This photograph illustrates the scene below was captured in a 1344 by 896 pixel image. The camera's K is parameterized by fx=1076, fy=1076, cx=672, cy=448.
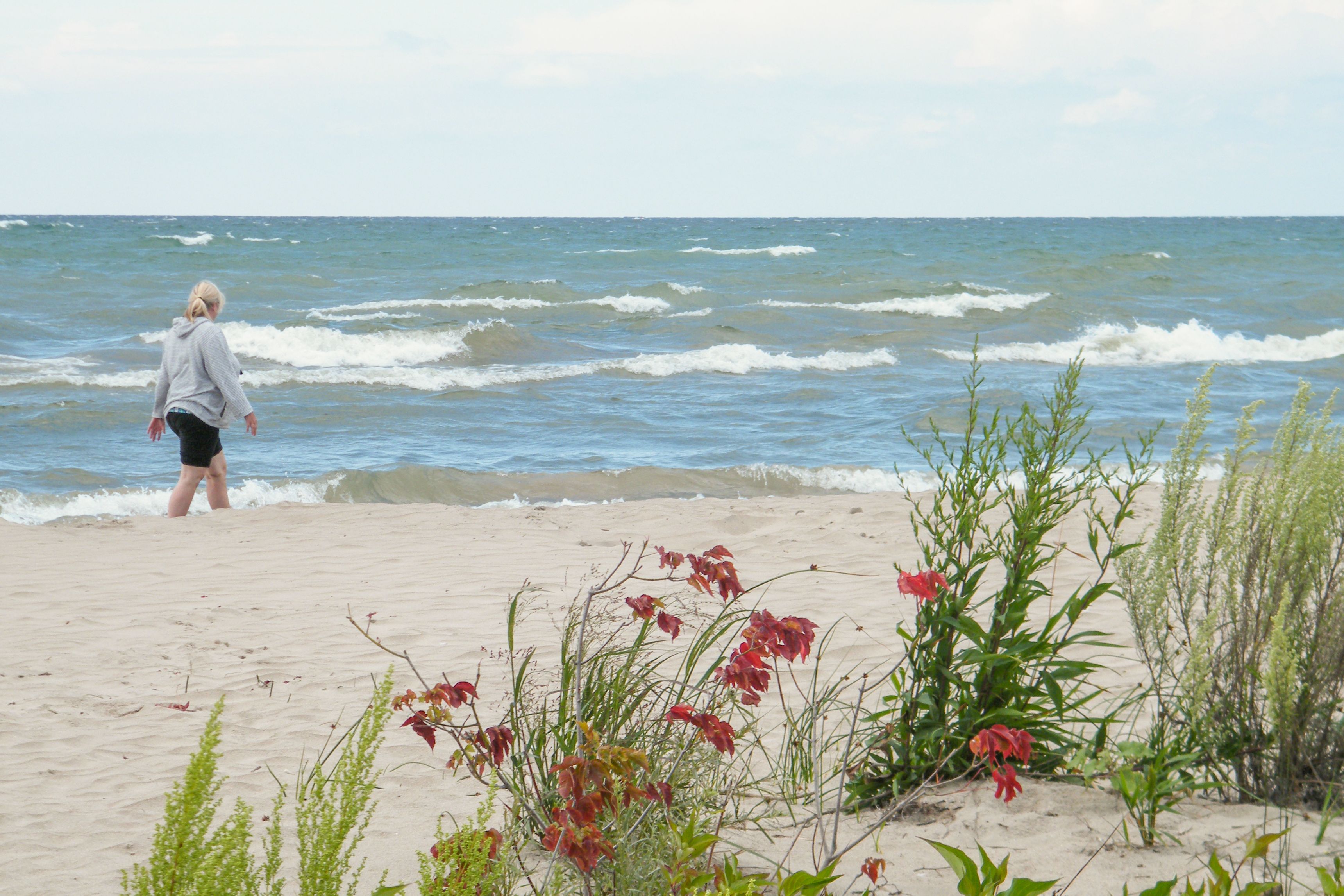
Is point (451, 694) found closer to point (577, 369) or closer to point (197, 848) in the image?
point (197, 848)

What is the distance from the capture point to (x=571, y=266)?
35094mm

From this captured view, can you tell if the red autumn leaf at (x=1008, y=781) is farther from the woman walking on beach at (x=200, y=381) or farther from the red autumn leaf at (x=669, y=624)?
the woman walking on beach at (x=200, y=381)

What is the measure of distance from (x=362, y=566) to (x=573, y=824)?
4.84m

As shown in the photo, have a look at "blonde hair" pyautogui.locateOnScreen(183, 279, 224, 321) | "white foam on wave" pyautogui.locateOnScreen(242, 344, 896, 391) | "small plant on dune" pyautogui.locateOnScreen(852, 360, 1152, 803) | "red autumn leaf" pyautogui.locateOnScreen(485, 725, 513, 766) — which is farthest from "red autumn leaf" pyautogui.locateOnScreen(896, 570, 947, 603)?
"white foam on wave" pyautogui.locateOnScreen(242, 344, 896, 391)

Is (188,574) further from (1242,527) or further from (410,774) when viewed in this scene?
(1242,527)

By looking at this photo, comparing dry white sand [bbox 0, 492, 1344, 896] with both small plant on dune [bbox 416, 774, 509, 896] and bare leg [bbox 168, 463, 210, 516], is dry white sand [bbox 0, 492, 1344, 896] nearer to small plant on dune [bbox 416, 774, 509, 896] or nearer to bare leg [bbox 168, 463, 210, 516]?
bare leg [bbox 168, 463, 210, 516]

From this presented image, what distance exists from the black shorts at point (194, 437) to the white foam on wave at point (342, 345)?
1036cm

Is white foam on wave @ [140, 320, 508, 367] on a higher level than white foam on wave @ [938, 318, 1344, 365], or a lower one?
lower

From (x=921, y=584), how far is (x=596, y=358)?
1563 centimetres

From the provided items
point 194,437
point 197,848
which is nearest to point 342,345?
point 194,437

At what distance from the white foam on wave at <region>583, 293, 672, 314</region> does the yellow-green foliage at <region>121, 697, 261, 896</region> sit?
22339 millimetres

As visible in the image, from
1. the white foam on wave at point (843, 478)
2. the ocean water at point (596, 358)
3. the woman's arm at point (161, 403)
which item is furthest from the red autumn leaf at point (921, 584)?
the white foam on wave at point (843, 478)

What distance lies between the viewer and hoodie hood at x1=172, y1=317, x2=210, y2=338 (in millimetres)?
7074

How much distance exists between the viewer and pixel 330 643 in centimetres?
496
